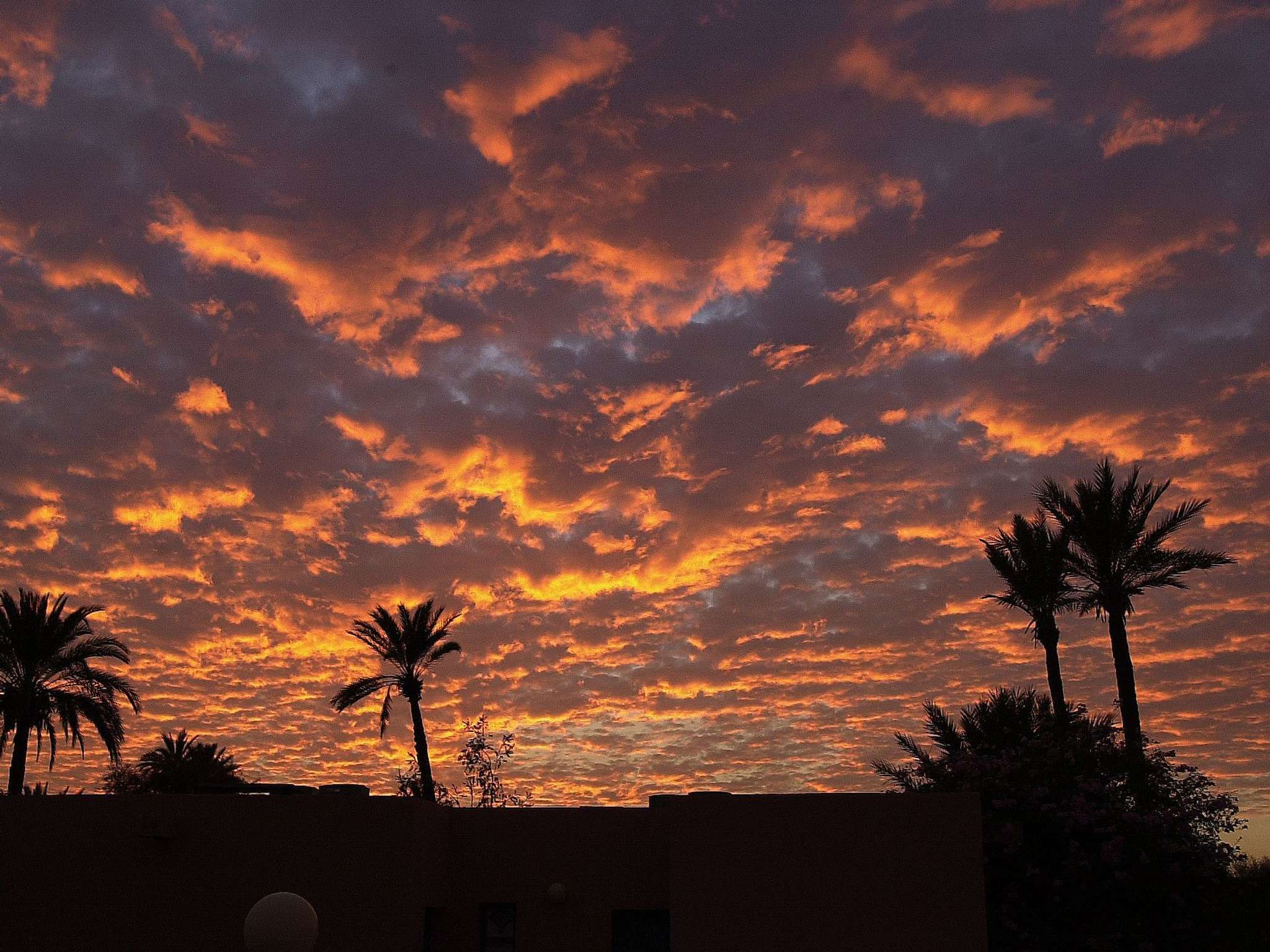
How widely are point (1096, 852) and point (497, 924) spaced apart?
14098mm

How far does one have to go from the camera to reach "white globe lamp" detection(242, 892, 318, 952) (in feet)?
39.5

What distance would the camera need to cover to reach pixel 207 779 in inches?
2196

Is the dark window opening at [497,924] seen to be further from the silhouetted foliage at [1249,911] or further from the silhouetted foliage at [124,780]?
the silhouetted foliage at [124,780]

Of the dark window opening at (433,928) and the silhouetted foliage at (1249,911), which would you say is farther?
the silhouetted foliage at (1249,911)

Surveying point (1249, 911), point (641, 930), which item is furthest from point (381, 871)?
point (1249, 911)

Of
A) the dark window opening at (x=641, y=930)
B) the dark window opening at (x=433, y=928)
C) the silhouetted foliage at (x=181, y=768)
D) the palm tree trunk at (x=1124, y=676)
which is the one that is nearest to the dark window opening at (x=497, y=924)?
the dark window opening at (x=433, y=928)

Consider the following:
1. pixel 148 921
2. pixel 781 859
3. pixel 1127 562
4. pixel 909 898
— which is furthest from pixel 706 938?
pixel 1127 562

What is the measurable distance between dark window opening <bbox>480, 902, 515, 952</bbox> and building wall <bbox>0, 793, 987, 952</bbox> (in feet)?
6.24

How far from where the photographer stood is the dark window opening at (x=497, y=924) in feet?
70.4

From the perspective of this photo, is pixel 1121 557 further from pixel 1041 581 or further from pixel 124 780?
pixel 124 780

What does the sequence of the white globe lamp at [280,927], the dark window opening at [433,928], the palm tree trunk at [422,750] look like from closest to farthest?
the white globe lamp at [280,927] < the dark window opening at [433,928] < the palm tree trunk at [422,750]

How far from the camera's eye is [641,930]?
21.2 m

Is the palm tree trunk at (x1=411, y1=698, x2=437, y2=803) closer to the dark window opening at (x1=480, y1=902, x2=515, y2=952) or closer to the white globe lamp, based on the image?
the dark window opening at (x1=480, y1=902, x2=515, y2=952)

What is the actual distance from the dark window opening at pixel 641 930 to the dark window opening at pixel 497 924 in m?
1.89
